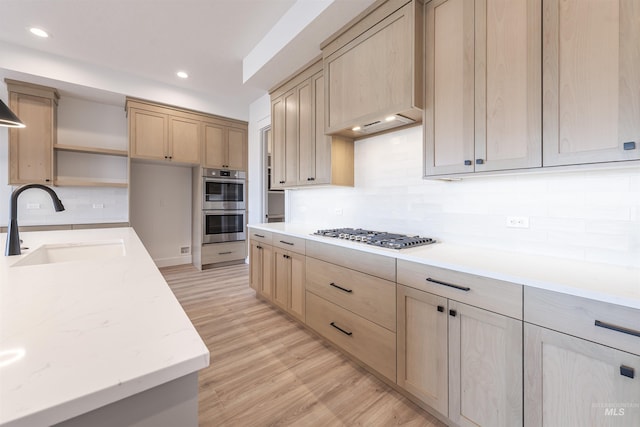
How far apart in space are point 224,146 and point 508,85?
4200 millimetres

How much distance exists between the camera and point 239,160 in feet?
15.7

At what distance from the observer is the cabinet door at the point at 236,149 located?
4.68 m

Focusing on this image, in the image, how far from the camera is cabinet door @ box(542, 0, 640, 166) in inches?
42.9

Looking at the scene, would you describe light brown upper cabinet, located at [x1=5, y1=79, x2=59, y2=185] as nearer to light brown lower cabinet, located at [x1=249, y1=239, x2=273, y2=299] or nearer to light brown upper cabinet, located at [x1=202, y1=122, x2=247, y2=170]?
light brown upper cabinet, located at [x1=202, y1=122, x2=247, y2=170]

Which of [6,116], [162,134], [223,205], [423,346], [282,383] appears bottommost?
[282,383]

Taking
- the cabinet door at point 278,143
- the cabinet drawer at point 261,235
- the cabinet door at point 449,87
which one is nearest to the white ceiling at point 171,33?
the cabinet door at point 278,143

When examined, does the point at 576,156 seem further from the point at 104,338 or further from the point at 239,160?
the point at 239,160

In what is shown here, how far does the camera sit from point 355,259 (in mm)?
1843

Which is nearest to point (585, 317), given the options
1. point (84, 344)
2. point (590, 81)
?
point (590, 81)

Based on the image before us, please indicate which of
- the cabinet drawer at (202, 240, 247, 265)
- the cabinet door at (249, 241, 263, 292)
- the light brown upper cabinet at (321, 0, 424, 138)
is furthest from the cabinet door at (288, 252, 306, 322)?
the cabinet drawer at (202, 240, 247, 265)

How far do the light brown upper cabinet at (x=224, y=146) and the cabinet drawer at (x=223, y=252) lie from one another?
1349mm

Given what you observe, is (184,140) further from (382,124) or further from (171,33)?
(382,124)

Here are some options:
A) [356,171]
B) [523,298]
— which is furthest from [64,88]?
[523,298]

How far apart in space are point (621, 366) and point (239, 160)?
15.8ft
